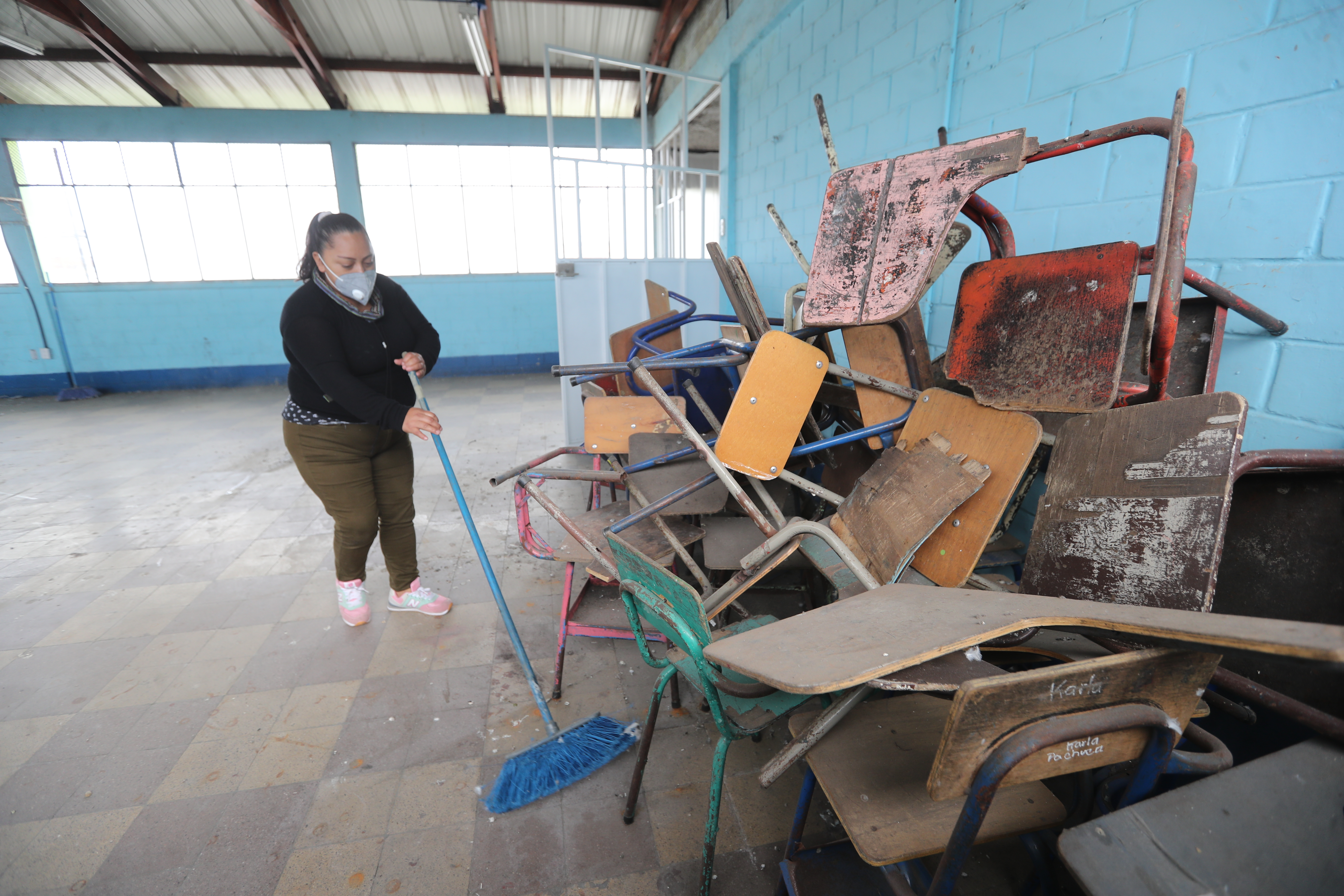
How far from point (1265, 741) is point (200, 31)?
9280mm

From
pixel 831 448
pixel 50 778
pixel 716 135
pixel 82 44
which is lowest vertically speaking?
pixel 50 778

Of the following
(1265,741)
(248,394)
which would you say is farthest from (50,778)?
(248,394)

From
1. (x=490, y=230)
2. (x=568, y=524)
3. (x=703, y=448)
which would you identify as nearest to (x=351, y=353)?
(x=568, y=524)

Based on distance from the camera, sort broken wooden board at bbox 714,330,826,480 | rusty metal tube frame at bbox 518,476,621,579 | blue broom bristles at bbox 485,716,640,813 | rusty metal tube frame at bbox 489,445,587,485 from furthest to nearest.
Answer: rusty metal tube frame at bbox 489,445,587,485, rusty metal tube frame at bbox 518,476,621,579, broken wooden board at bbox 714,330,826,480, blue broom bristles at bbox 485,716,640,813

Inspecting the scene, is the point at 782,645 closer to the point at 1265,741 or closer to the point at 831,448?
the point at 1265,741

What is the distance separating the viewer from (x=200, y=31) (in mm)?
5879

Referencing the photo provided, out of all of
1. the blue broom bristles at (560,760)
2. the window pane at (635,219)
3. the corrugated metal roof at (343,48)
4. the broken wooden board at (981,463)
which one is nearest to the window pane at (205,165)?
the corrugated metal roof at (343,48)

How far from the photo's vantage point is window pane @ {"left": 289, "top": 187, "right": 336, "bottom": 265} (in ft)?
25.1

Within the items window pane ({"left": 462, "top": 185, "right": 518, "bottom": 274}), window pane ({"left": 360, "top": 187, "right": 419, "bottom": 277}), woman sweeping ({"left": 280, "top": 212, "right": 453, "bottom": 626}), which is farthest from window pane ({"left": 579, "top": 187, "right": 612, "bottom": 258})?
woman sweeping ({"left": 280, "top": 212, "right": 453, "bottom": 626})

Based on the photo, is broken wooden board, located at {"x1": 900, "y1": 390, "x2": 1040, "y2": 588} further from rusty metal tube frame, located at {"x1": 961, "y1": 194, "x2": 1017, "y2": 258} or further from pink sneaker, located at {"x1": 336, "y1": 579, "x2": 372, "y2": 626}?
pink sneaker, located at {"x1": 336, "y1": 579, "x2": 372, "y2": 626}

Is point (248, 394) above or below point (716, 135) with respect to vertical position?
below

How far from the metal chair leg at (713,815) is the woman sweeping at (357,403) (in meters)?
1.46

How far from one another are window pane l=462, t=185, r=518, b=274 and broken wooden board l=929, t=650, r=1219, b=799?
28.2 ft

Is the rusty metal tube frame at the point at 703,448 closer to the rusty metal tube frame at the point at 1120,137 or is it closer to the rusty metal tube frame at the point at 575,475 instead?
the rusty metal tube frame at the point at 575,475
